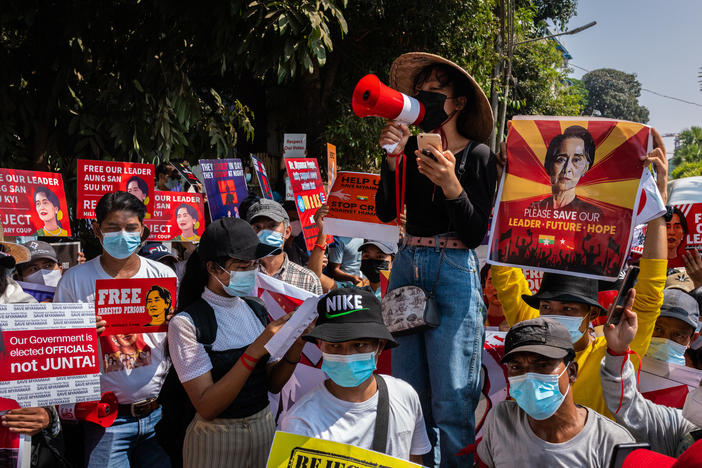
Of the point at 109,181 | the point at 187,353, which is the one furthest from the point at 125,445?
the point at 109,181

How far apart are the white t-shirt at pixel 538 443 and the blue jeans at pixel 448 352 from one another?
0.19 m

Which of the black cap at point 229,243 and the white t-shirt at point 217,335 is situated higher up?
the black cap at point 229,243

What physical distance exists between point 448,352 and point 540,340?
424 millimetres

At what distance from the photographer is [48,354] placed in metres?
3.08

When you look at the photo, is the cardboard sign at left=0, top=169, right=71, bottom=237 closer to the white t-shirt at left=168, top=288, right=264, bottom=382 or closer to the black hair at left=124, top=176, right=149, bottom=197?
the black hair at left=124, top=176, right=149, bottom=197

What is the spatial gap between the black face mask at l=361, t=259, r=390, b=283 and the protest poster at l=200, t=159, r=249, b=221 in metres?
1.34

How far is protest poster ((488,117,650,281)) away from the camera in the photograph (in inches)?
126

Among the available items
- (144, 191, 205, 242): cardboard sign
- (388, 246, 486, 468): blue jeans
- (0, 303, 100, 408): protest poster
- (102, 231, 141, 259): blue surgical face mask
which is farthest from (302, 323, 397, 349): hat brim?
(144, 191, 205, 242): cardboard sign

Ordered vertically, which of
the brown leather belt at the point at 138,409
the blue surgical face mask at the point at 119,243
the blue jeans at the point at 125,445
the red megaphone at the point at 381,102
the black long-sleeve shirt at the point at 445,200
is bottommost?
the blue jeans at the point at 125,445

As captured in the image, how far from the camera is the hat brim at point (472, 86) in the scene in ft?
10.7

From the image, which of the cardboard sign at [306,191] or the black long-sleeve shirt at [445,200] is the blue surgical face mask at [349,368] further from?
the cardboard sign at [306,191]

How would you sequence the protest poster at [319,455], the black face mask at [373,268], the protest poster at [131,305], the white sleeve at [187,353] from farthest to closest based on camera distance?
1. the black face mask at [373,268]
2. the protest poster at [131,305]
3. the white sleeve at [187,353]
4. the protest poster at [319,455]

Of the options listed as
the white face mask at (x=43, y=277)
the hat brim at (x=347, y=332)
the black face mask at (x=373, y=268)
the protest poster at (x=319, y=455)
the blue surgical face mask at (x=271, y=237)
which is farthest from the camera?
the black face mask at (x=373, y=268)

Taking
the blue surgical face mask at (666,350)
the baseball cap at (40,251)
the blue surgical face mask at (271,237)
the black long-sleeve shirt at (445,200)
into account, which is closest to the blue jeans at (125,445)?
the blue surgical face mask at (271,237)
